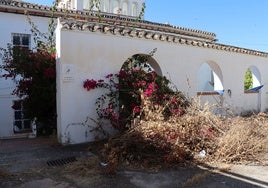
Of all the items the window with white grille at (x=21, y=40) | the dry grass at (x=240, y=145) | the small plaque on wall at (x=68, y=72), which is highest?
the window with white grille at (x=21, y=40)

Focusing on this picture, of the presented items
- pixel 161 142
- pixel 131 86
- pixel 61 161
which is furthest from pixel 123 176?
pixel 131 86

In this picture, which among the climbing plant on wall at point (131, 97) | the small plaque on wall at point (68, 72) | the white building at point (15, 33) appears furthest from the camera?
the white building at point (15, 33)

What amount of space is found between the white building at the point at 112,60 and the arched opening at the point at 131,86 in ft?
1.29

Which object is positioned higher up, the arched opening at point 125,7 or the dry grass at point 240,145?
the arched opening at point 125,7

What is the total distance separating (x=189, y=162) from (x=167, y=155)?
0.56 metres

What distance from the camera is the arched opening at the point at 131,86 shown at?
346 inches

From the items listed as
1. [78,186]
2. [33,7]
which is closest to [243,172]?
[78,186]

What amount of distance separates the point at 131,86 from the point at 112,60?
3.33 ft

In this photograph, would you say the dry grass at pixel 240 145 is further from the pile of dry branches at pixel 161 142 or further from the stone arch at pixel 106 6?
the stone arch at pixel 106 6

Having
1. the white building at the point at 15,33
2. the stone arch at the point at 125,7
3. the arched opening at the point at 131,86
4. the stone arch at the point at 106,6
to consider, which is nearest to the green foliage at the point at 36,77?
the arched opening at the point at 131,86

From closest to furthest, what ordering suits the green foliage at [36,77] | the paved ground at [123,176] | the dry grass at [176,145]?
the paved ground at [123,176] → the dry grass at [176,145] → the green foliage at [36,77]

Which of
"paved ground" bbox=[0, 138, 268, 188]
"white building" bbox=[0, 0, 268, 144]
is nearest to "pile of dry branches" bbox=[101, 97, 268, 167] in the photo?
"paved ground" bbox=[0, 138, 268, 188]

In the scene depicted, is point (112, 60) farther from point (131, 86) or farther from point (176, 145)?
point (176, 145)

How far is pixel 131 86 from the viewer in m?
9.22
